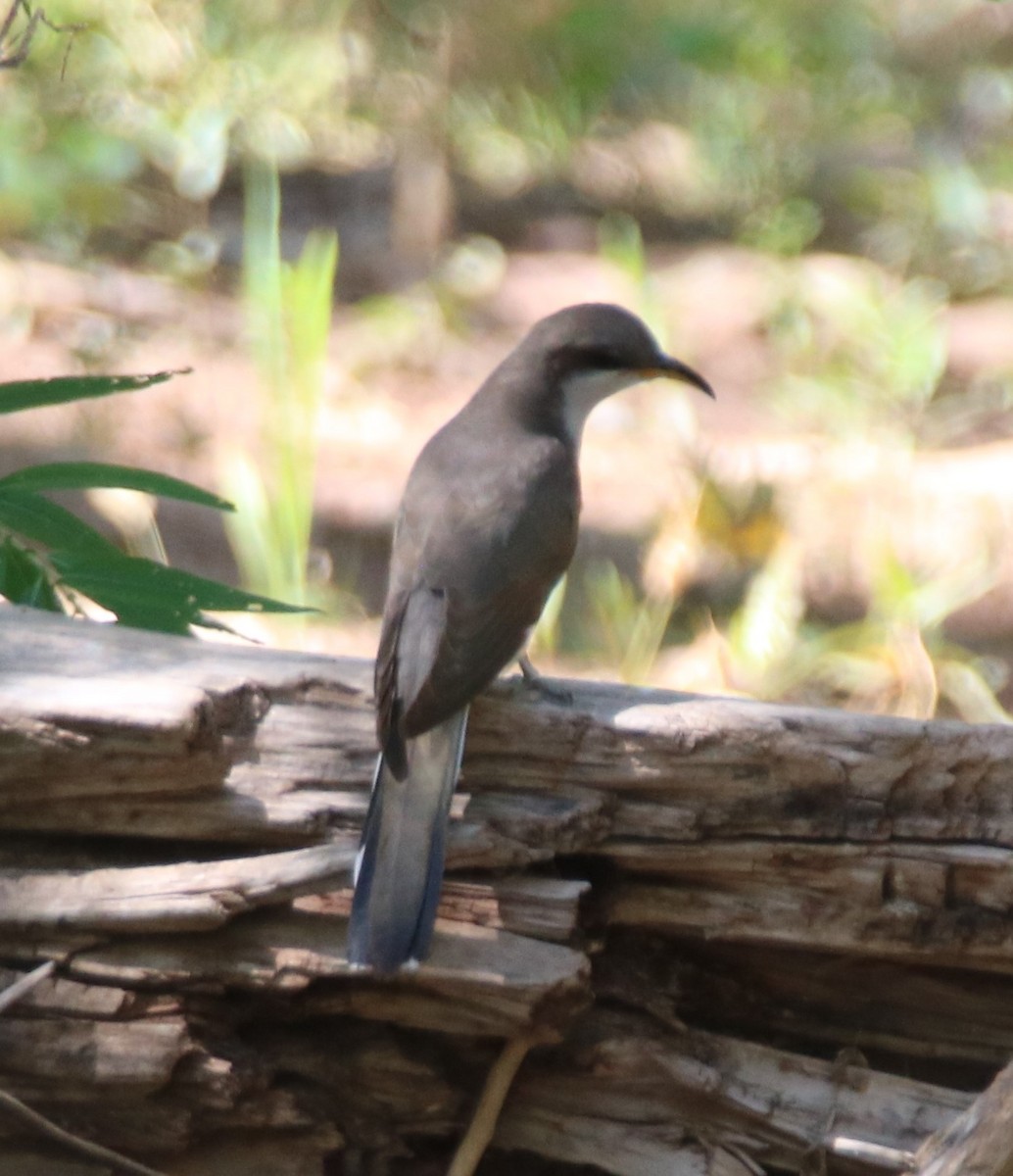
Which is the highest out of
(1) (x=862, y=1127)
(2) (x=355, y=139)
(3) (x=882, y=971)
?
(2) (x=355, y=139)

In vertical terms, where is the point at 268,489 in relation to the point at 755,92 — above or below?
below

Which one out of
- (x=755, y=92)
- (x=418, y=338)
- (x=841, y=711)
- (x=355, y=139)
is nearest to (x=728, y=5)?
(x=755, y=92)

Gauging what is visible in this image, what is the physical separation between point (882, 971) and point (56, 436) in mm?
5462

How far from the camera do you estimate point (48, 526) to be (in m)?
3.27

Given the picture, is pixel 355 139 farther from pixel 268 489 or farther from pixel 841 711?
pixel 841 711

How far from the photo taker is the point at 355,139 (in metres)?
10.4

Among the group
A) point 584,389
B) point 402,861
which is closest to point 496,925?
Result: point 402,861

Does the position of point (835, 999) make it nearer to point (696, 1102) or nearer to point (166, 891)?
point (696, 1102)

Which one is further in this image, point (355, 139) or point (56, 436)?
point (355, 139)

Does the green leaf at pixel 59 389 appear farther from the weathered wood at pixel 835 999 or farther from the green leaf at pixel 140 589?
the weathered wood at pixel 835 999

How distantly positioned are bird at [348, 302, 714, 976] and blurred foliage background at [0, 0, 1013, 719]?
1.59 m

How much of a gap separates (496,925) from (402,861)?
230mm

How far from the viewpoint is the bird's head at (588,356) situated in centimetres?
382

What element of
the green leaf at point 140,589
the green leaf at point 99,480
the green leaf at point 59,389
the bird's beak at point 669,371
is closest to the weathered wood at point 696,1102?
the green leaf at point 140,589
